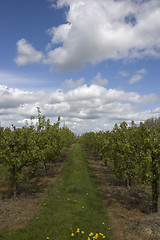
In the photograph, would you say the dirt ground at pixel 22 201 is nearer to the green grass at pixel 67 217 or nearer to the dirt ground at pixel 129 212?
the green grass at pixel 67 217

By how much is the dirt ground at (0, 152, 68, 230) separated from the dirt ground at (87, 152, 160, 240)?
7.49m

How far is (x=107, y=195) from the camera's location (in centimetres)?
2223

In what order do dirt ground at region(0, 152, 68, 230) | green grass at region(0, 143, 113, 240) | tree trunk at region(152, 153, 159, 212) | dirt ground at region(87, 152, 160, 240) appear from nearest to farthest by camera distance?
green grass at region(0, 143, 113, 240), dirt ground at region(87, 152, 160, 240), dirt ground at region(0, 152, 68, 230), tree trunk at region(152, 153, 159, 212)

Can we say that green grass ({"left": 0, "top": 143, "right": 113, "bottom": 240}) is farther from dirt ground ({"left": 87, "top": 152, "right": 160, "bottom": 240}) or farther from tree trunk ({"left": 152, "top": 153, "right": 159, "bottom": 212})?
tree trunk ({"left": 152, "top": 153, "right": 159, "bottom": 212})

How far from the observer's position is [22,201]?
1880 cm

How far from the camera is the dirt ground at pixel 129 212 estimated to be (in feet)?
42.9

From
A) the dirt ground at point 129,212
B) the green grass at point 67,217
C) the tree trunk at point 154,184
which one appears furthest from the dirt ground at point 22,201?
the tree trunk at point 154,184

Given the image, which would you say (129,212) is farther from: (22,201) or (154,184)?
(22,201)

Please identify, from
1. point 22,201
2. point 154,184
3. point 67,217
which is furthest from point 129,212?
point 22,201

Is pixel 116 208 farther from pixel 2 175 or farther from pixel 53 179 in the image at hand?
pixel 2 175

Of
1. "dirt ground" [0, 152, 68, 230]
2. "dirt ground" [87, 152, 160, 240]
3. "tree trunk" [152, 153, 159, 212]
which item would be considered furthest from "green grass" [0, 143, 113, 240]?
"tree trunk" [152, 153, 159, 212]

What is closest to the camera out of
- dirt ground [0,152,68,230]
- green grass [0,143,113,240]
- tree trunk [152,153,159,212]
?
green grass [0,143,113,240]

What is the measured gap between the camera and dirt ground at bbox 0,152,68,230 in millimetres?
13844

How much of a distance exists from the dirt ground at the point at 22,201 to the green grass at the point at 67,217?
0.74 metres
